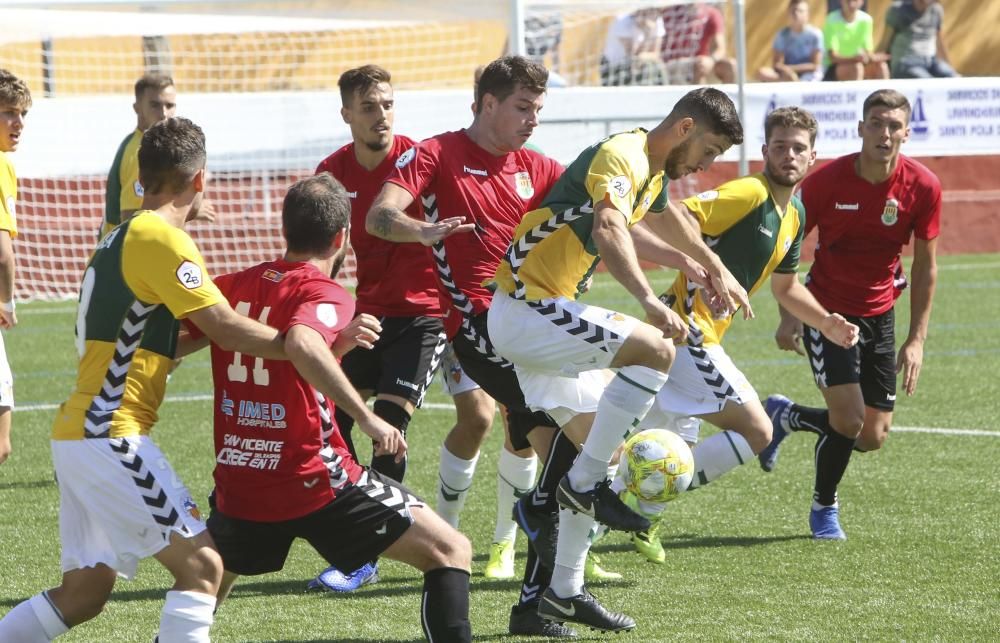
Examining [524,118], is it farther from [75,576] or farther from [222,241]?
[222,241]

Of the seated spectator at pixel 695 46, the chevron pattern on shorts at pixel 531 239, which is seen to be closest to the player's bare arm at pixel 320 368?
the chevron pattern on shorts at pixel 531 239

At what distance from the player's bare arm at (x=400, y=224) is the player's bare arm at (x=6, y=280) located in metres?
2.35

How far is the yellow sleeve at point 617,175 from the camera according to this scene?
5.21 metres

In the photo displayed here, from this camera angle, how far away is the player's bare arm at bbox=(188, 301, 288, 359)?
170 inches

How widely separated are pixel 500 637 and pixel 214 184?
1278 cm

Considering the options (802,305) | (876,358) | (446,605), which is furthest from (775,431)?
(446,605)

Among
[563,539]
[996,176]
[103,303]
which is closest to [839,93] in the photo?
[996,176]

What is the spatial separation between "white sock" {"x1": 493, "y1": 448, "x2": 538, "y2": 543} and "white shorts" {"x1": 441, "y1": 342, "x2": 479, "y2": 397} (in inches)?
15.8

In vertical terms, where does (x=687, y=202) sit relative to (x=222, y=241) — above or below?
above

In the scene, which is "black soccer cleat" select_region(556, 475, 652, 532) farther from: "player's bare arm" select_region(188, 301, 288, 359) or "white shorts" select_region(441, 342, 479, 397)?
"white shorts" select_region(441, 342, 479, 397)

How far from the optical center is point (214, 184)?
17.6 m

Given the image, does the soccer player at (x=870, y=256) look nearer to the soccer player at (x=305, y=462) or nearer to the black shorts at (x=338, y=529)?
the soccer player at (x=305, y=462)

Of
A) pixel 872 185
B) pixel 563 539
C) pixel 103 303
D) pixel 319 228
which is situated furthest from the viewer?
pixel 872 185

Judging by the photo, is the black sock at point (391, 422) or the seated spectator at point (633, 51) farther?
the seated spectator at point (633, 51)
